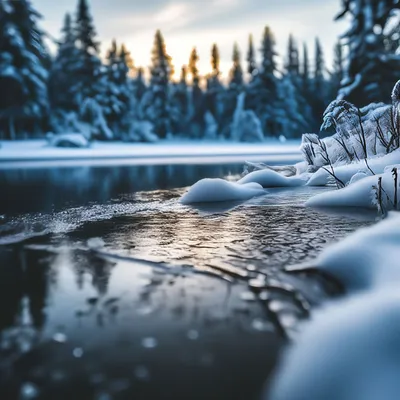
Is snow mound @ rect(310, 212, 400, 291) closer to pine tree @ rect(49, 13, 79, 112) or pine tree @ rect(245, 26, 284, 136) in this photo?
pine tree @ rect(49, 13, 79, 112)

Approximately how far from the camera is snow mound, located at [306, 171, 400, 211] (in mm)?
4277

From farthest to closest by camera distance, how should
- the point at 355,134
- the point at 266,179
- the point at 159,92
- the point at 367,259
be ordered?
the point at 159,92, the point at 355,134, the point at 266,179, the point at 367,259

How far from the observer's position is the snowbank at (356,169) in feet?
17.9

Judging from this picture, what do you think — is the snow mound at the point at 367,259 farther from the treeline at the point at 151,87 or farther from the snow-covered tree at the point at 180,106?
the snow-covered tree at the point at 180,106

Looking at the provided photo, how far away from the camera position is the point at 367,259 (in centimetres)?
243

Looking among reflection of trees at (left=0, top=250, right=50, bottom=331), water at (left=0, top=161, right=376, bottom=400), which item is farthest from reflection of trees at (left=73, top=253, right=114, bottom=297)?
reflection of trees at (left=0, top=250, right=50, bottom=331)

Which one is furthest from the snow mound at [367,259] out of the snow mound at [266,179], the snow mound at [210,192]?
the snow mound at [266,179]

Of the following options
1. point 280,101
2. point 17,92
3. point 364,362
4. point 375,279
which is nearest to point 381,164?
point 375,279

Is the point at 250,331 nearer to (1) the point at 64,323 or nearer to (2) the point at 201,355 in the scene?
(2) the point at 201,355

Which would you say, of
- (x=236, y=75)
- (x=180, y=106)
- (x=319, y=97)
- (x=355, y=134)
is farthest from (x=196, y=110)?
(x=355, y=134)

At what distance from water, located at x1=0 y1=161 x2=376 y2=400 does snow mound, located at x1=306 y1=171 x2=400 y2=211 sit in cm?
52

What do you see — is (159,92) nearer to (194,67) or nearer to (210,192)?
(194,67)

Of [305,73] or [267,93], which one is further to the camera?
[305,73]

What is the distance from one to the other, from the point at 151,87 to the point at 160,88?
157 cm
